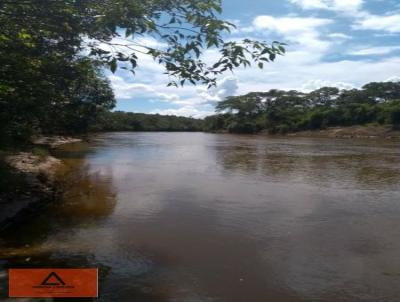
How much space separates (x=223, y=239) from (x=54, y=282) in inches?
252

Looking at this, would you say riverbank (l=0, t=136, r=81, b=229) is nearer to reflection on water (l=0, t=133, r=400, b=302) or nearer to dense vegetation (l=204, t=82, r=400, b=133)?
reflection on water (l=0, t=133, r=400, b=302)

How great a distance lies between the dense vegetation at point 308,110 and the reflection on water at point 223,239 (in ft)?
214

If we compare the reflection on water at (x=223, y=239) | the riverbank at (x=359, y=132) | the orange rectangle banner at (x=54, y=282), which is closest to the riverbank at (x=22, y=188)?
the reflection on water at (x=223, y=239)

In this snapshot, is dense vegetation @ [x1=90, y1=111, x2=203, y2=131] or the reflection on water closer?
the reflection on water

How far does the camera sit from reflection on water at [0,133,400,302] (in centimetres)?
799

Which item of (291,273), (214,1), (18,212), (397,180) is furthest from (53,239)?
(397,180)

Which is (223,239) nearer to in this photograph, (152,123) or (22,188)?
(22,188)

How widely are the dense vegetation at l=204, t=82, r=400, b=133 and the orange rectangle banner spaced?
7629 cm

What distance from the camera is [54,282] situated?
4.93 metres

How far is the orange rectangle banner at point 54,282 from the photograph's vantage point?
16.1 ft

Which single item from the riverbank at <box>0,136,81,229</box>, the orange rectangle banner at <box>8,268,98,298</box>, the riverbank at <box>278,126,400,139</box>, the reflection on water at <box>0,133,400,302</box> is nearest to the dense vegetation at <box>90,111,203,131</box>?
the riverbank at <box>278,126,400,139</box>

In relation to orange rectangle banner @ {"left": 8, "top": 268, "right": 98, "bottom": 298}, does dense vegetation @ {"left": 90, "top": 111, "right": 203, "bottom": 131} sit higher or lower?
higher

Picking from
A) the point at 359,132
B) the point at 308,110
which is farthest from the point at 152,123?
the point at 359,132

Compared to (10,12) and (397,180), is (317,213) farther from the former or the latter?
(10,12)
